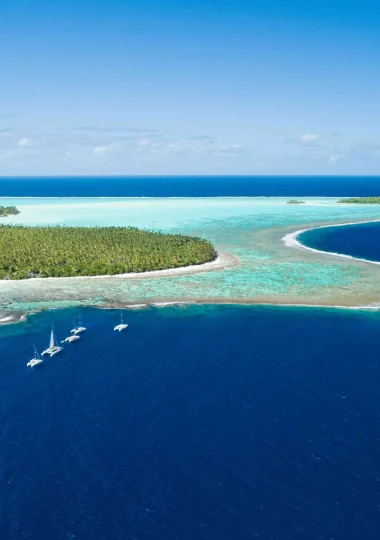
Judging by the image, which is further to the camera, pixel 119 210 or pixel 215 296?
pixel 119 210

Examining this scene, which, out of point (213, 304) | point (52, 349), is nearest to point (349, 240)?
→ point (213, 304)

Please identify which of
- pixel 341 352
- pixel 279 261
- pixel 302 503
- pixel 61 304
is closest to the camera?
pixel 302 503

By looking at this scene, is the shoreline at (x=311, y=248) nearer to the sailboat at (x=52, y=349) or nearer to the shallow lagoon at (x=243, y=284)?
the shallow lagoon at (x=243, y=284)

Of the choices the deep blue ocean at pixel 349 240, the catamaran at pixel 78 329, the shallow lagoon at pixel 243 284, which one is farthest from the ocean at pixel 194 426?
the deep blue ocean at pixel 349 240

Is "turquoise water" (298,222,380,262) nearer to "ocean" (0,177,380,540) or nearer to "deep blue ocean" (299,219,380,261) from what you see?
"deep blue ocean" (299,219,380,261)

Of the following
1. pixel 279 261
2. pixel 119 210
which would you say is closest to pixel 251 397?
pixel 279 261

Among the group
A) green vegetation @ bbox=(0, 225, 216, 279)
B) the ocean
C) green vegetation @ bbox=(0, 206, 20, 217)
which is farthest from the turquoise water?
green vegetation @ bbox=(0, 206, 20, 217)

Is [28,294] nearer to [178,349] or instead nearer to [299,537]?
[178,349]
